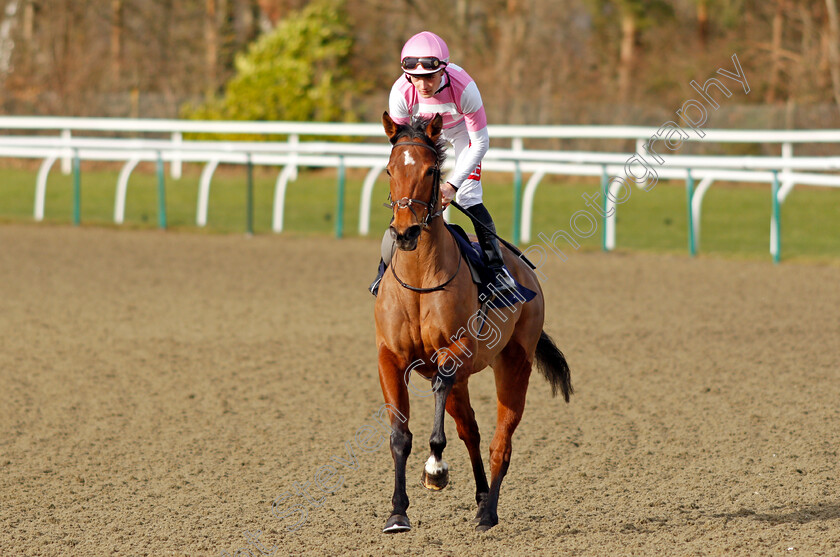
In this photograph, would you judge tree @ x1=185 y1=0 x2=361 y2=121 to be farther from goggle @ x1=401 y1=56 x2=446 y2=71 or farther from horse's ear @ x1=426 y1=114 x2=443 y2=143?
horse's ear @ x1=426 y1=114 x2=443 y2=143

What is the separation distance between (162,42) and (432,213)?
37691mm

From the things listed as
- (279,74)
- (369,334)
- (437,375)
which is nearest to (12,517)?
(437,375)

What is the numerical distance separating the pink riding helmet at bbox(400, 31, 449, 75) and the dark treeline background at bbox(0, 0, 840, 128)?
1857cm

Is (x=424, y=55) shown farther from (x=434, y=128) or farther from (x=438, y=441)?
(x=438, y=441)

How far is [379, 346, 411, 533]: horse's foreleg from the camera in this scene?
4.32 m

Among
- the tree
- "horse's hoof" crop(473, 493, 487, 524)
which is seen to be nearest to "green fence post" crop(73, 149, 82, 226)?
the tree

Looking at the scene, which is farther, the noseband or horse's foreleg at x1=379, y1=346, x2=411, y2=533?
horse's foreleg at x1=379, y1=346, x2=411, y2=533

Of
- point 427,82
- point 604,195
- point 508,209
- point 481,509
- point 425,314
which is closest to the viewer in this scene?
point 425,314

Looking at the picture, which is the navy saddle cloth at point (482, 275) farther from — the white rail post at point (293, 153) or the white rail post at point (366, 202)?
the white rail post at point (293, 153)

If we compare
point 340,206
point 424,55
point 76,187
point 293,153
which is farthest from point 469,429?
point 293,153

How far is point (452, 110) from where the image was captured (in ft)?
15.4

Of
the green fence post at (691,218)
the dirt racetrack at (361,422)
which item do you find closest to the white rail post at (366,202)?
the dirt racetrack at (361,422)

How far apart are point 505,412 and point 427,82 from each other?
1551mm

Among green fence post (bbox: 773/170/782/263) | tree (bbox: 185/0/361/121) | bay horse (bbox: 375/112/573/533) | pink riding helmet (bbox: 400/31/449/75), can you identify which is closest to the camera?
bay horse (bbox: 375/112/573/533)
